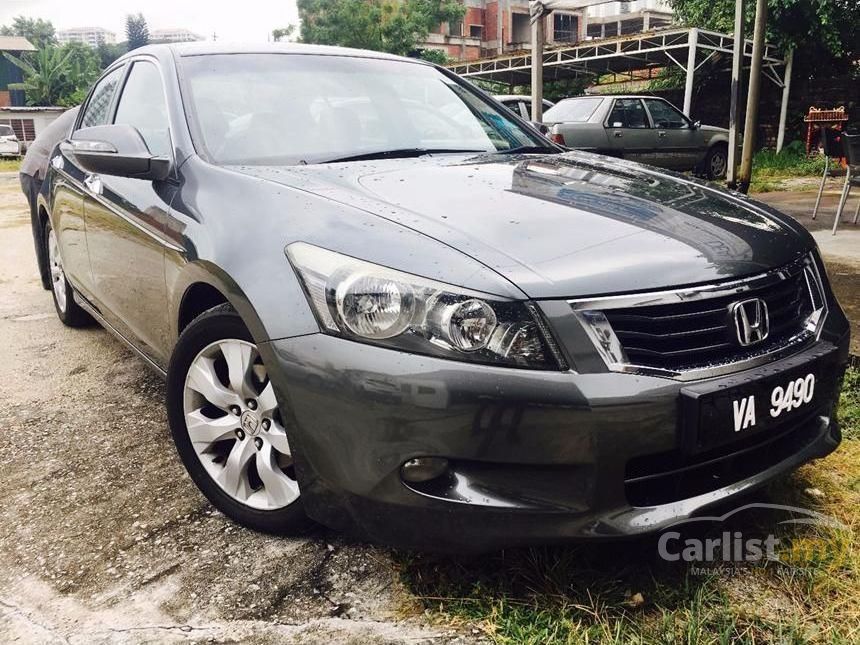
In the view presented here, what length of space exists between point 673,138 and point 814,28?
632 centimetres

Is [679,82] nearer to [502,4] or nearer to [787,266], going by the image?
[787,266]

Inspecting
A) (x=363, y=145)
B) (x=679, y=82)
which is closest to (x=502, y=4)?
(x=679, y=82)

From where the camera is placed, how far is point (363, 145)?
270 cm

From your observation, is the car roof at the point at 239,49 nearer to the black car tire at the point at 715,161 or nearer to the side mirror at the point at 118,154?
the side mirror at the point at 118,154

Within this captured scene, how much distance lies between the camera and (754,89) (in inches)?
309

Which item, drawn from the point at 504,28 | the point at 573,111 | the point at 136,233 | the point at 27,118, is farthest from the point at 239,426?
the point at 504,28

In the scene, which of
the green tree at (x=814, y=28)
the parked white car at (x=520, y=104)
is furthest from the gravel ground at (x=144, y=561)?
the green tree at (x=814, y=28)

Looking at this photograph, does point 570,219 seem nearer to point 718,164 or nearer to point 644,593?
point 644,593

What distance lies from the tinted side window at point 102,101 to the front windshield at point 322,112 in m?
0.95

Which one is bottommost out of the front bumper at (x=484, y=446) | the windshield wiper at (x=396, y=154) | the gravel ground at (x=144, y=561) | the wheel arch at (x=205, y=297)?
the gravel ground at (x=144, y=561)

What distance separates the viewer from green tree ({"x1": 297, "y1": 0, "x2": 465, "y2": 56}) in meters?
33.3

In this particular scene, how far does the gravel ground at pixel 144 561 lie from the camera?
1.84 meters

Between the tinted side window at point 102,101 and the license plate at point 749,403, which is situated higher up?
the tinted side window at point 102,101

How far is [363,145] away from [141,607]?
1.59m
